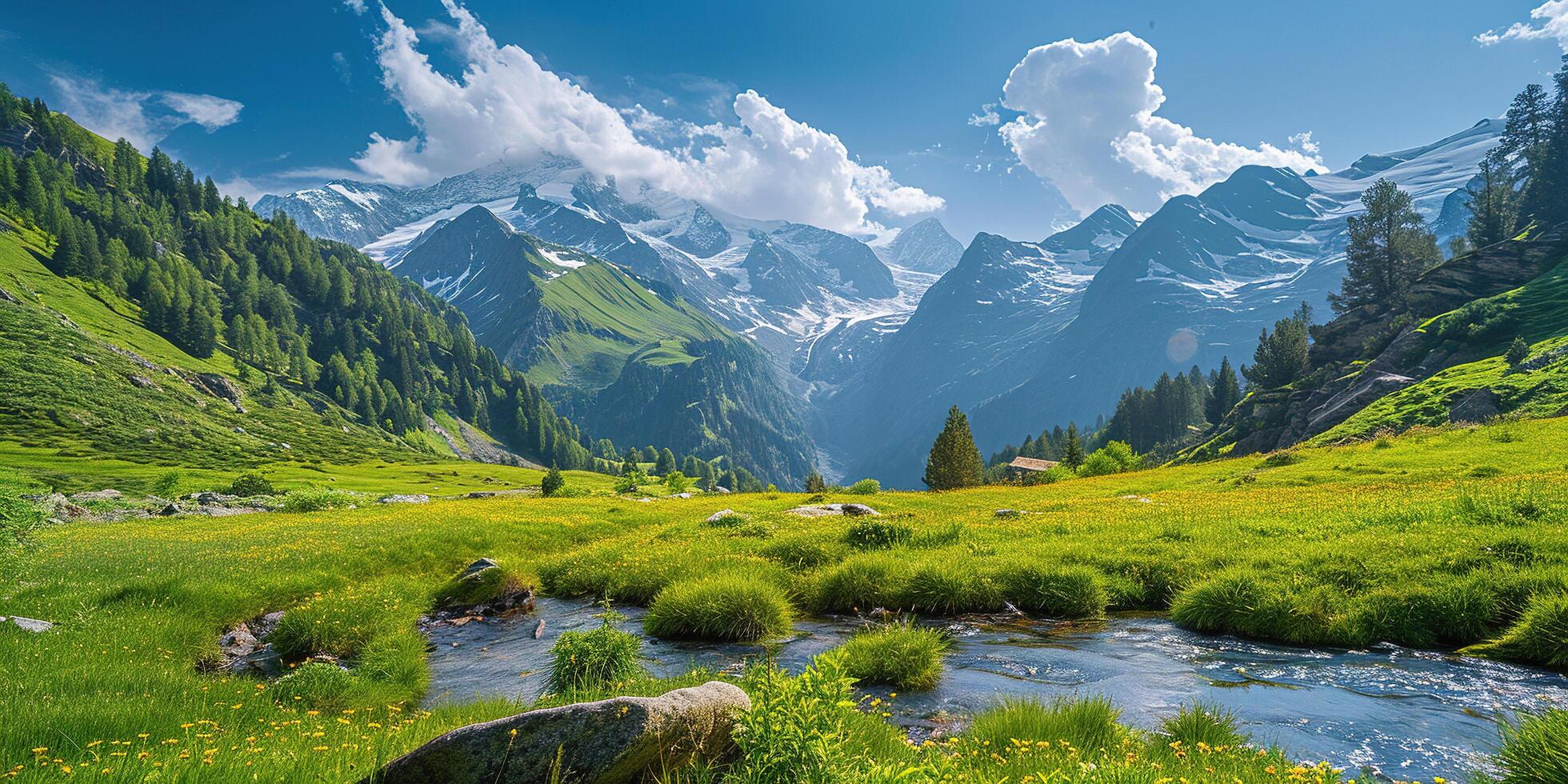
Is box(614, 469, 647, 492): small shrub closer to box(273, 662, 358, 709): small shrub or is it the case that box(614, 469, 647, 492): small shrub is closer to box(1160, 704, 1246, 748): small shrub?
box(273, 662, 358, 709): small shrub

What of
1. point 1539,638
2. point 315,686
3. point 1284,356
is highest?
point 1284,356

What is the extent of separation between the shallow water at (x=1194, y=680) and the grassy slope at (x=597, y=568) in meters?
1.28

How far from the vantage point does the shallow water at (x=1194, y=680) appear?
28.1 ft

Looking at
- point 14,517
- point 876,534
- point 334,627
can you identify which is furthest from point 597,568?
point 14,517

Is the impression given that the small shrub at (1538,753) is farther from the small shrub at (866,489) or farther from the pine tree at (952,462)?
the pine tree at (952,462)

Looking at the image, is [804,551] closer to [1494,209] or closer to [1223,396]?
[1223,396]

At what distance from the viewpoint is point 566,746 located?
17.5 ft

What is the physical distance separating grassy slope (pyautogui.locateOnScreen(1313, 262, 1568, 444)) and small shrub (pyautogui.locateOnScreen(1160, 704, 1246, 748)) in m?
51.8

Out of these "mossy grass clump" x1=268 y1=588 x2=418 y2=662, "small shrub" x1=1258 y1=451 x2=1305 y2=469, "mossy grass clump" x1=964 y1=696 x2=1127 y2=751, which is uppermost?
"small shrub" x1=1258 y1=451 x2=1305 y2=469

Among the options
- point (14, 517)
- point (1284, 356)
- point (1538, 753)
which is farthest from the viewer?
point (1284, 356)

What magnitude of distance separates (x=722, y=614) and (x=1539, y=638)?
14.8 meters

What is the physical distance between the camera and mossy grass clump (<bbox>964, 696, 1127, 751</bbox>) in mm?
7391

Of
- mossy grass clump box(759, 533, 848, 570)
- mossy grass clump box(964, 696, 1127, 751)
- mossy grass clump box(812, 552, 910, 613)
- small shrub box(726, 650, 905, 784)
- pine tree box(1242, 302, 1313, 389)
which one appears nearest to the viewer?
small shrub box(726, 650, 905, 784)

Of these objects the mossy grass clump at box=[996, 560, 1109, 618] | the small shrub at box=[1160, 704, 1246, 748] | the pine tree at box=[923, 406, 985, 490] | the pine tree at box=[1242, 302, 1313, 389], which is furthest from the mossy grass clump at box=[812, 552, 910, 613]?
the pine tree at box=[1242, 302, 1313, 389]
